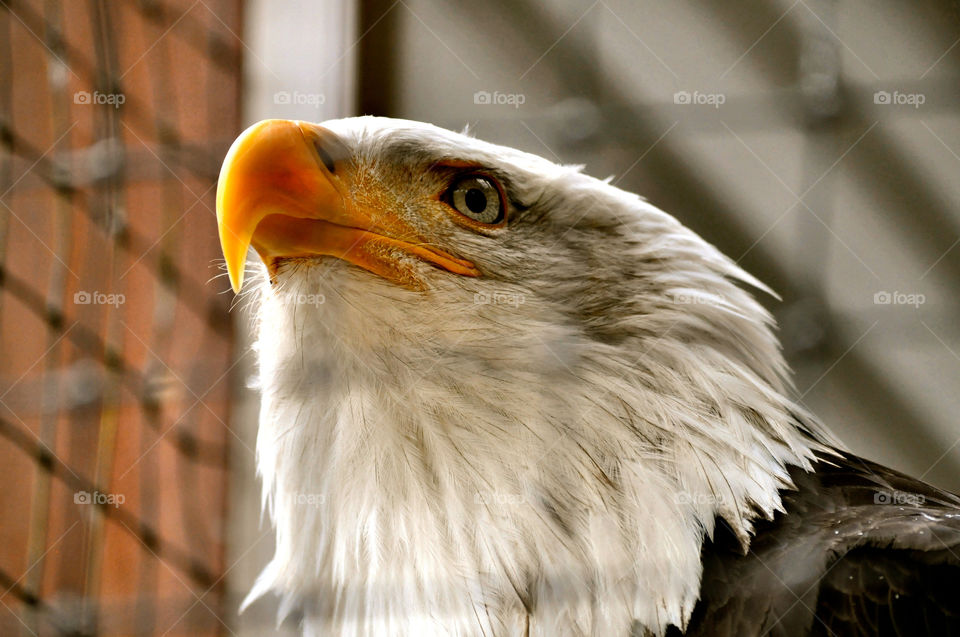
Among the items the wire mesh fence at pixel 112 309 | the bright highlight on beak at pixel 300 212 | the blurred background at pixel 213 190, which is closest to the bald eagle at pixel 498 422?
the bright highlight on beak at pixel 300 212

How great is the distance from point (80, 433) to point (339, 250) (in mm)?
777

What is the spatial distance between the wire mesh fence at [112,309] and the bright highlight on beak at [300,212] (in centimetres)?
52

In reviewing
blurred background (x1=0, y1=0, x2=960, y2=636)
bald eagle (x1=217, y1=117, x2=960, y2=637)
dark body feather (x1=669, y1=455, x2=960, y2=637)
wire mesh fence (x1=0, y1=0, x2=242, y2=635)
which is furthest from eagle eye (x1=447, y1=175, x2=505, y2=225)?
wire mesh fence (x1=0, y1=0, x2=242, y2=635)

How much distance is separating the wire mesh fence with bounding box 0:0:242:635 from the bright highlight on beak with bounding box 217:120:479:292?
1.71 ft

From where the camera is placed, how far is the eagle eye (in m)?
1.05

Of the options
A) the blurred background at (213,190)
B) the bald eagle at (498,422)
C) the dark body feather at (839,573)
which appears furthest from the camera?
the blurred background at (213,190)

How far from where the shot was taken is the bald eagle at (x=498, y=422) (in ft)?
3.05

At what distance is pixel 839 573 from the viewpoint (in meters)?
Answer: 0.83

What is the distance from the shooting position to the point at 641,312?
1062mm

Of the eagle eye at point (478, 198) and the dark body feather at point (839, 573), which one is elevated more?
the eagle eye at point (478, 198)

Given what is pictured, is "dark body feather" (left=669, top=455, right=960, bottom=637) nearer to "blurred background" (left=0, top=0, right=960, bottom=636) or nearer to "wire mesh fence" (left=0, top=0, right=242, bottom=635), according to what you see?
"blurred background" (left=0, top=0, right=960, bottom=636)

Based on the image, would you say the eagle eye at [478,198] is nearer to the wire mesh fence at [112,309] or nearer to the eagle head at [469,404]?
the eagle head at [469,404]

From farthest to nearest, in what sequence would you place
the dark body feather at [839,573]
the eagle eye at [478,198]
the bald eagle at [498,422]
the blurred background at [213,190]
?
the blurred background at [213,190] < the eagle eye at [478,198] < the bald eagle at [498,422] < the dark body feather at [839,573]

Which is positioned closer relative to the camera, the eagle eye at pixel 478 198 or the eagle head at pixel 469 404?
the eagle head at pixel 469 404
